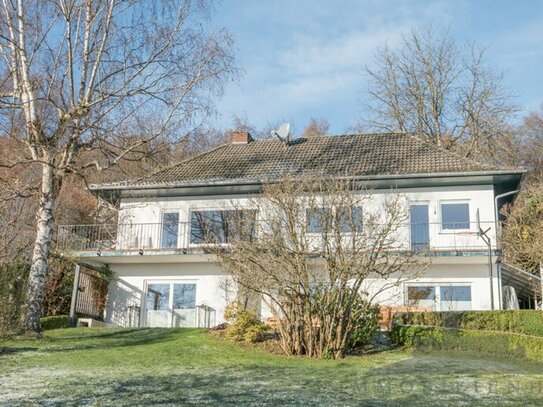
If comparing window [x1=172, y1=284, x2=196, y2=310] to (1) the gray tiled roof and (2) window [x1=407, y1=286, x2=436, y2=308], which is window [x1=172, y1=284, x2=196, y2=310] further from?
(2) window [x1=407, y1=286, x2=436, y2=308]

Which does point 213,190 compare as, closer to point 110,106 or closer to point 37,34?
point 110,106

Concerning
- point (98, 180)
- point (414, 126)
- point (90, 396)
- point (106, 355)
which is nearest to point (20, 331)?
point (106, 355)

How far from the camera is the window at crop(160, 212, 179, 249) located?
22.5 m

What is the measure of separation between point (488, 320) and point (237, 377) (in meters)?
7.59

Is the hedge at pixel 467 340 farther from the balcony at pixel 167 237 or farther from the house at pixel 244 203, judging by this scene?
the balcony at pixel 167 237

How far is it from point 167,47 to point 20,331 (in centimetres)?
860

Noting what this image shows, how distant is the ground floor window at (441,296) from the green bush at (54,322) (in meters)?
10.9

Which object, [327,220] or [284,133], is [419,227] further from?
[327,220]

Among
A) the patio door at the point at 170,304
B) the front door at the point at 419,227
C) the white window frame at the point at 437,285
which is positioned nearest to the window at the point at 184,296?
the patio door at the point at 170,304

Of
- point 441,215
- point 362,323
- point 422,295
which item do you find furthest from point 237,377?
point 441,215

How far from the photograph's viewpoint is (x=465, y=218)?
818 inches

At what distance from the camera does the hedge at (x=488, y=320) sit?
15062mm

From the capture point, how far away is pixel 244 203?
71.9 feet

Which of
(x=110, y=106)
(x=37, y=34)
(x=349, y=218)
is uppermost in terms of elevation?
(x=37, y=34)
